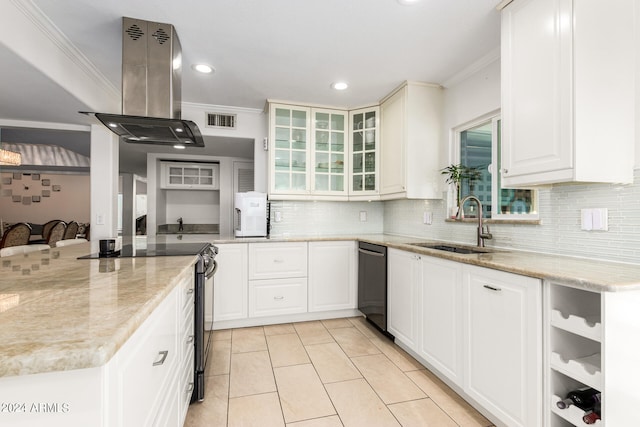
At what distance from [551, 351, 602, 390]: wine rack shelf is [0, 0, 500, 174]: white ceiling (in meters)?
1.93

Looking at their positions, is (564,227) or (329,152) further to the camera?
(329,152)

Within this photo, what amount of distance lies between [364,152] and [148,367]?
121 inches

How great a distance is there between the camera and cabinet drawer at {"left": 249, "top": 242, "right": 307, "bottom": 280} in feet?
10.2

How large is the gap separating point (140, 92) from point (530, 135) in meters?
2.42

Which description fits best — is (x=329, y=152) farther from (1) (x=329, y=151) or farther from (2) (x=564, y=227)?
(2) (x=564, y=227)

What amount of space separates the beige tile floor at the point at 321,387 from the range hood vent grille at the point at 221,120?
7.62 ft

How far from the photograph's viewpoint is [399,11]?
1886 mm

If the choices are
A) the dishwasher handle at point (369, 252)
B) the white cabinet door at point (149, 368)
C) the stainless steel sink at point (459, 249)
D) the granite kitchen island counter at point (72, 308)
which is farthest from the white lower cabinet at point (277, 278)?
the white cabinet door at point (149, 368)

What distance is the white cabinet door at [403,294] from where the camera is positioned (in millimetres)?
2311

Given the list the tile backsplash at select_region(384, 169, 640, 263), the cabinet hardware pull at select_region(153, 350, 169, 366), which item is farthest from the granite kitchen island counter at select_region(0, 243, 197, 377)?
the tile backsplash at select_region(384, 169, 640, 263)

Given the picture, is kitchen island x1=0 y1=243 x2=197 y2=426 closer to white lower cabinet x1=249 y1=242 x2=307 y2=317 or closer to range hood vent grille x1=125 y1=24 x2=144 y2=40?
range hood vent grille x1=125 y1=24 x2=144 y2=40

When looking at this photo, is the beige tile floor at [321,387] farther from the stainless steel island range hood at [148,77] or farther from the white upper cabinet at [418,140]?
the stainless steel island range hood at [148,77]

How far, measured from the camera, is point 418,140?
2.98 meters

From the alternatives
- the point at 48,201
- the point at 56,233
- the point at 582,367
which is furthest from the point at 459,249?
the point at 48,201
